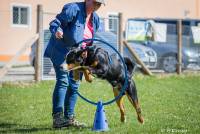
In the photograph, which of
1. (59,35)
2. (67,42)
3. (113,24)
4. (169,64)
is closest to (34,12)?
(169,64)

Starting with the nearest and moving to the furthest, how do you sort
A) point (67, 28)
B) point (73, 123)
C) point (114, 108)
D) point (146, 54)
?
point (67, 28) < point (73, 123) < point (114, 108) < point (146, 54)

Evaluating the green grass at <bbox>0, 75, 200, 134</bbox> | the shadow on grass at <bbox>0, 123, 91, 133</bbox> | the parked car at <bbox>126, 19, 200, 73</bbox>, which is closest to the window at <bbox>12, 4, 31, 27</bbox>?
the parked car at <bbox>126, 19, 200, 73</bbox>

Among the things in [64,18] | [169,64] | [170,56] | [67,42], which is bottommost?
[169,64]

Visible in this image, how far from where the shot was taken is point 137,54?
698 inches

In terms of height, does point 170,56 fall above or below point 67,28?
below

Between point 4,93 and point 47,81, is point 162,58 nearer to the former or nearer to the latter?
point 47,81

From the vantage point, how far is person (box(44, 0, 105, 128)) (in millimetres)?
7684

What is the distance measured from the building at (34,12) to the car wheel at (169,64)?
2679 mm

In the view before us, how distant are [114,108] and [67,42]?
2.93m

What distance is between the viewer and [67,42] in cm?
784

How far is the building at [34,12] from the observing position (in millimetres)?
24861

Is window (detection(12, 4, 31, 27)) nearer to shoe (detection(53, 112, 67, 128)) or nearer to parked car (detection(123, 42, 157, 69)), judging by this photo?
parked car (detection(123, 42, 157, 69))

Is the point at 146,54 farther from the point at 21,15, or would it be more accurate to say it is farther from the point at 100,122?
the point at 100,122

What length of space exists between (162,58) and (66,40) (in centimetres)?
1156
